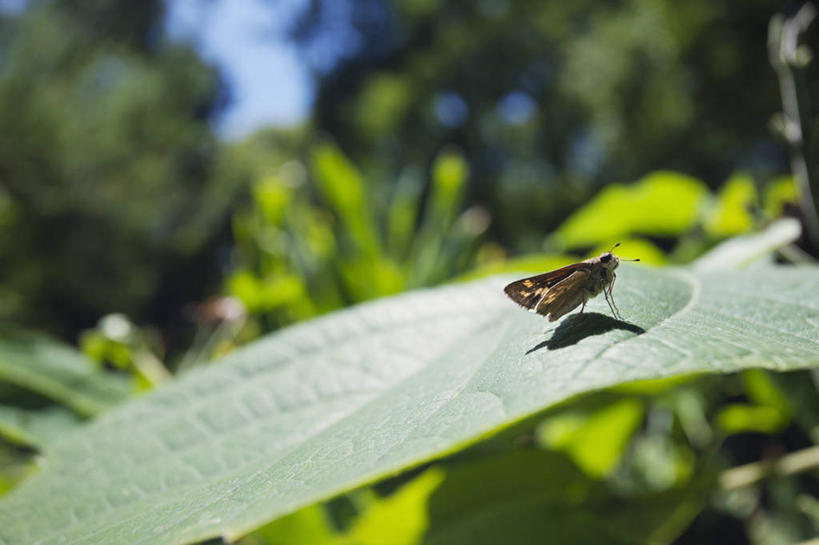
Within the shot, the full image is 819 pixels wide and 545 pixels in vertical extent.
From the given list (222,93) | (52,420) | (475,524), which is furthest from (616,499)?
(222,93)

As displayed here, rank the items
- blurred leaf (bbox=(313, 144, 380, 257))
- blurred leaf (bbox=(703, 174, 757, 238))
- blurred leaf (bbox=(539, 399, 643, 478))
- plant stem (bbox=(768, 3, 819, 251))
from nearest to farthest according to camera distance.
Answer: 1. plant stem (bbox=(768, 3, 819, 251))
2. blurred leaf (bbox=(539, 399, 643, 478))
3. blurred leaf (bbox=(703, 174, 757, 238))
4. blurred leaf (bbox=(313, 144, 380, 257))

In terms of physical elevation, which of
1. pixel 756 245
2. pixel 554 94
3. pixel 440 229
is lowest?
pixel 756 245

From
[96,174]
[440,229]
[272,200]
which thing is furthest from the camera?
[96,174]

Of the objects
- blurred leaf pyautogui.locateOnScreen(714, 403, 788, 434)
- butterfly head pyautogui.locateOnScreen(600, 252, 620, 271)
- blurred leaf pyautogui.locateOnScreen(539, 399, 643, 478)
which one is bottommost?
blurred leaf pyautogui.locateOnScreen(714, 403, 788, 434)

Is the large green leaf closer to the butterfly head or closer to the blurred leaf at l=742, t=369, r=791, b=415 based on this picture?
the butterfly head

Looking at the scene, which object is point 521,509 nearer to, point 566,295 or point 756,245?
point 566,295

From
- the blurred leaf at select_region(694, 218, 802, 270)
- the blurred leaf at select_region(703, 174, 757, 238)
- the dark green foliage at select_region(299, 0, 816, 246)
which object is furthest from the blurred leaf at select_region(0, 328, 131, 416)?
the dark green foliage at select_region(299, 0, 816, 246)

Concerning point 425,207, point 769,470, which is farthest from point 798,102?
point 425,207

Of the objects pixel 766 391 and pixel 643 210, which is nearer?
pixel 766 391
